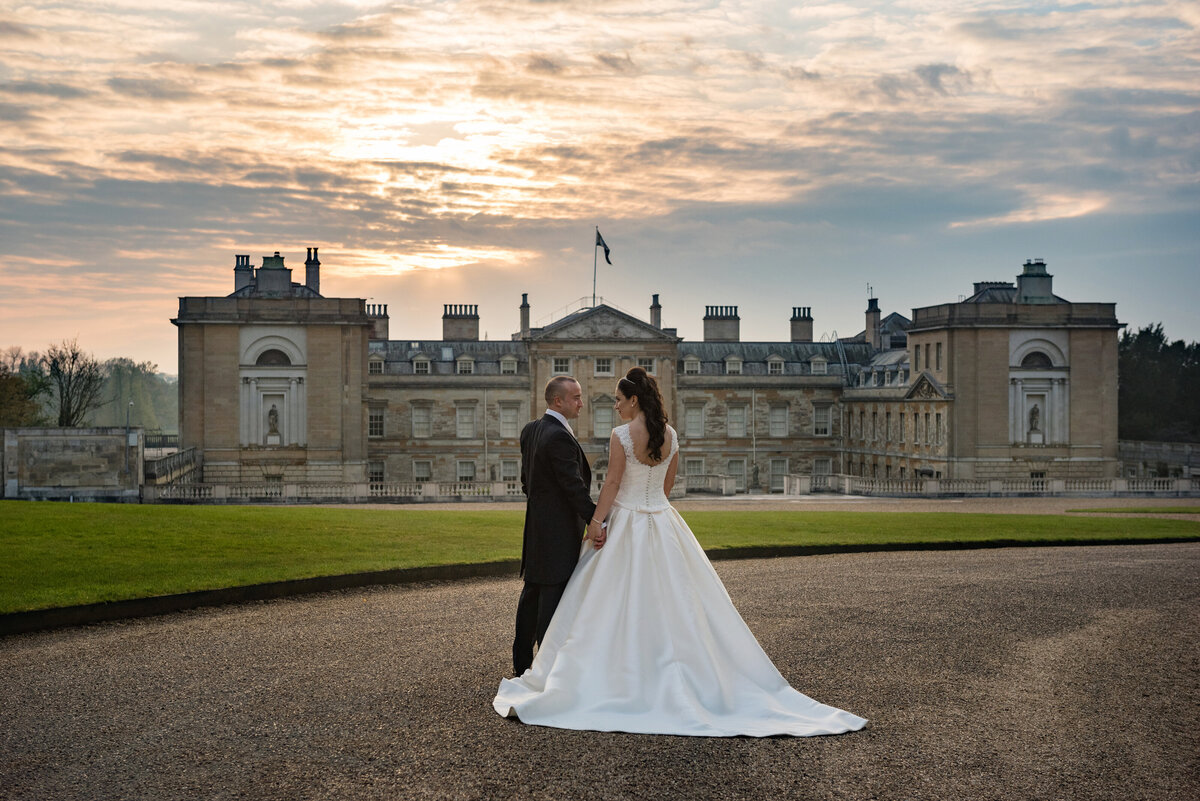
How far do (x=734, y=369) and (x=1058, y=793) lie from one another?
57710mm

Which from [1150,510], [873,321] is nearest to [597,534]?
[1150,510]

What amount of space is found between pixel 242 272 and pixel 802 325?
3252 centimetres

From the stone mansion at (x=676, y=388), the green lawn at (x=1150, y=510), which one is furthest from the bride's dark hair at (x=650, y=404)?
the stone mansion at (x=676, y=388)

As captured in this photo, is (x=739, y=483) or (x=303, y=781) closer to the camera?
(x=303, y=781)

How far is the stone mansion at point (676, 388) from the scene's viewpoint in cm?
5041

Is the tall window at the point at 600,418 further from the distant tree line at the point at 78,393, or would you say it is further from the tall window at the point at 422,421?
the distant tree line at the point at 78,393

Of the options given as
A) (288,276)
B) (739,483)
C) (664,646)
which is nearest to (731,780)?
(664,646)

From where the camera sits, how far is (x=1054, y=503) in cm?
3803

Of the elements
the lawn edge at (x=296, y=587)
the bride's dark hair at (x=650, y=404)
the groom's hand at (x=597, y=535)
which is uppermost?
the bride's dark hair at (x=650, y=404)

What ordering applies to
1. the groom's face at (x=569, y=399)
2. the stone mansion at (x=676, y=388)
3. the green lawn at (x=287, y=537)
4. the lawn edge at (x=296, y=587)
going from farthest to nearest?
the stone mansion at (x=676, y=388) < the green lawn at (x=287, y=537) < the lawn edge at (x=296, y=587) < the groom's face at (x=569, y=399)

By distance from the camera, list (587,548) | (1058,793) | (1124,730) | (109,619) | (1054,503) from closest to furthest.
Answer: (1058,793) < (1124,730) < (587,548) < (109,619) < (1054,503)

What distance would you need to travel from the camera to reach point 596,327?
2386 inches

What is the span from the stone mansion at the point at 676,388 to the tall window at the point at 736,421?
8 centimetres

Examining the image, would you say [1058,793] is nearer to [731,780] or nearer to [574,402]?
[731,780]
